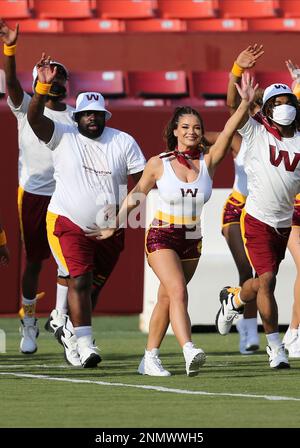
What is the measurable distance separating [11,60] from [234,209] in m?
2.71

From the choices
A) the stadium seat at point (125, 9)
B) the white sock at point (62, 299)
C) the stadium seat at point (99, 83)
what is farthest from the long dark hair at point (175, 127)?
the stadium seat at point (125, 9)

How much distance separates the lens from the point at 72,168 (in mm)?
10484

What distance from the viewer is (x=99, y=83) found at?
17344 mm

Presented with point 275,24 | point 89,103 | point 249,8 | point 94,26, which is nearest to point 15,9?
point 94,26

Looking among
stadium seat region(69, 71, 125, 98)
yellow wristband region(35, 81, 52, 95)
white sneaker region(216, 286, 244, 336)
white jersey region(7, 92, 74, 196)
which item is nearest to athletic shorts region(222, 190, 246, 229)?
white sneaker region(216, 286, 244, 336)

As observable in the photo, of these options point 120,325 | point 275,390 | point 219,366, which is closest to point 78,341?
point 219,366

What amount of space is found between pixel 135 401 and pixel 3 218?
7.59 metres

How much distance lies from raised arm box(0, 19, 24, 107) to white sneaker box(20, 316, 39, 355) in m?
2.06

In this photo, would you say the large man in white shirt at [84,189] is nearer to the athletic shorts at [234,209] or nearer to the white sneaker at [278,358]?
the white sneaker at [278,358]

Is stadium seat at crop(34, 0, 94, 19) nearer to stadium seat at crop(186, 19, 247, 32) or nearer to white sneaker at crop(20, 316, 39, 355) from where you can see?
stadium seat at crop(186, 19, 247, 32)

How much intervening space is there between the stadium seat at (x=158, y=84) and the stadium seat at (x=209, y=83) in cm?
15

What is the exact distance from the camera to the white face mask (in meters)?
10.4
